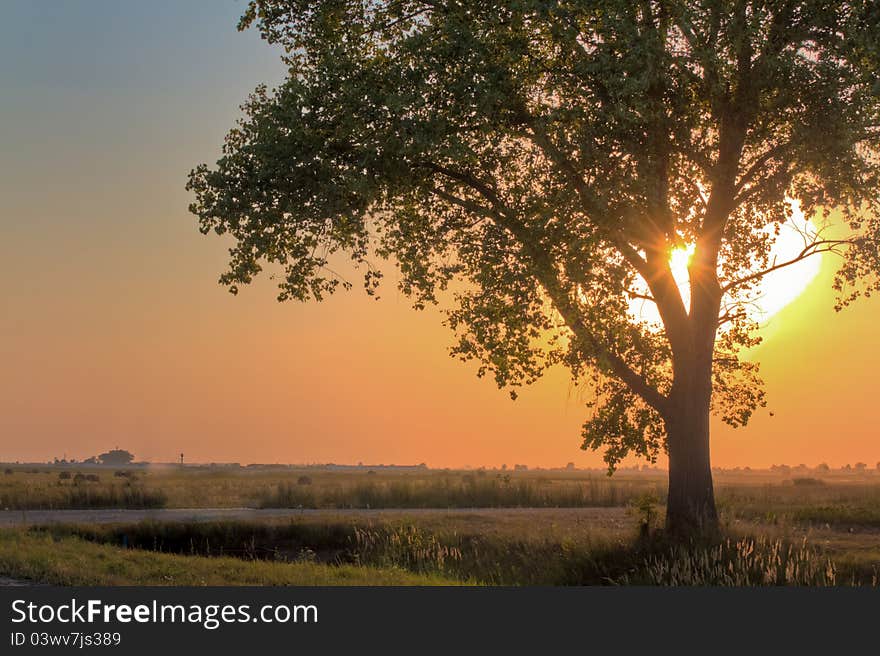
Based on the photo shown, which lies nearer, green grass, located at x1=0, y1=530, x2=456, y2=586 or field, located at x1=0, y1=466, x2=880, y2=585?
green grass, located at x1=0, y1=530, x2=456, y2=586

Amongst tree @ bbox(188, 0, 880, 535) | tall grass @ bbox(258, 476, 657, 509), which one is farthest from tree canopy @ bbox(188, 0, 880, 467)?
tall grass @ bbox(258, 476, 657, 509)

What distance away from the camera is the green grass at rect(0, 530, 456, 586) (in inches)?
724

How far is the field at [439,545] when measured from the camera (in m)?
19.4

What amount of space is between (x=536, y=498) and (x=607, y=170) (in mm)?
24280

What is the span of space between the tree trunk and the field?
714 millimetres

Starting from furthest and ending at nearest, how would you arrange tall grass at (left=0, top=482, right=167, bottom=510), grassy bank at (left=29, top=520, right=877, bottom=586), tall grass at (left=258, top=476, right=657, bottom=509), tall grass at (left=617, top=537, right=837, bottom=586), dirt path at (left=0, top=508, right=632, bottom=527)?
tall grass at (left=258, top=476, right=657, bottom=509) → tall grass at (left=0, top=482, right=167, bottom=510) → dirt path at (left=0, top=508, right=632, bottom=527) → grassy bank at (left=29, top=520, right=877, bottom=586) → tall grass at (left=617, top=537, right=837, bottom=586)

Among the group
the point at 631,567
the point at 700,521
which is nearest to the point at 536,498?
the point at 700,521

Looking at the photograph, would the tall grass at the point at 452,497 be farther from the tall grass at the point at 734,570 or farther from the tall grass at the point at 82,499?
the tall grass at the point at 734,570

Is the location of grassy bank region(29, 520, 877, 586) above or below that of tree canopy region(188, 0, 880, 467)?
below

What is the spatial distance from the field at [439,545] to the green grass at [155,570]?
0.04 metres

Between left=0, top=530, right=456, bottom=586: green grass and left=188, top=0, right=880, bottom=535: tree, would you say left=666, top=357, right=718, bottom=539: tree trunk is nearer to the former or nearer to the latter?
left=188, top=0, right=880, bottom=535: tree

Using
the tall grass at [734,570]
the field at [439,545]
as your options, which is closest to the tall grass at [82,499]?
the field at [439,545]

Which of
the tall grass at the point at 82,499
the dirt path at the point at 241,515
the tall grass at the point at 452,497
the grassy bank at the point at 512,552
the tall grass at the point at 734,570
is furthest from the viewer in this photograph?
the tall grass at the point at 452,497

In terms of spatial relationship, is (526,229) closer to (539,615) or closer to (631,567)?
(631,567)
